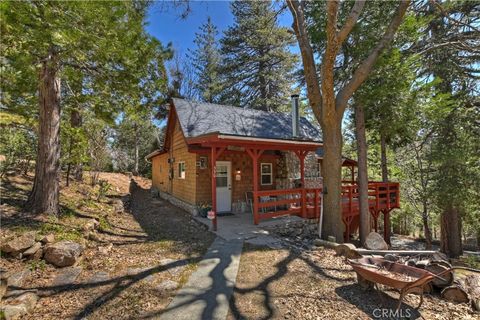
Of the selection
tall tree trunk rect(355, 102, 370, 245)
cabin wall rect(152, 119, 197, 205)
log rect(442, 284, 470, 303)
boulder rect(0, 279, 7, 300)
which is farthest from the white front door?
log rect(442, 284, 470, 303)

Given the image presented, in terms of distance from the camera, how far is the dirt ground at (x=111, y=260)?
10.7ft

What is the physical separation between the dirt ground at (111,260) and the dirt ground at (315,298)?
1.10 m

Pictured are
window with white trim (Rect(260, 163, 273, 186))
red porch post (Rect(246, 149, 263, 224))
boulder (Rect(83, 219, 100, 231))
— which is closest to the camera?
boulder (Rect(83, 219, 100, 231))

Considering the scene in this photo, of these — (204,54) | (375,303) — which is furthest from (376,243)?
(204,54)

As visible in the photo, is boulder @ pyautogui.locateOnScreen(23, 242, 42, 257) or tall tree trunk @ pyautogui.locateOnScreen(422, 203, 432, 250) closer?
boulder @ pyautogui.locateOnScreen(23, 242, 42, 257)

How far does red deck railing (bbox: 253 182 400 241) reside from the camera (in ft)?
27.2

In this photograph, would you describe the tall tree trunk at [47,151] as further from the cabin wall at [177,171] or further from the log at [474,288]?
the log at [474,288]

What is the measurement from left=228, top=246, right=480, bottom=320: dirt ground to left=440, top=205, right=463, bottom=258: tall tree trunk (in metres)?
9.50

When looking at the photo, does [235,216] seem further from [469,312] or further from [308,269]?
[469,312]

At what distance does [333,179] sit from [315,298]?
3.40 m

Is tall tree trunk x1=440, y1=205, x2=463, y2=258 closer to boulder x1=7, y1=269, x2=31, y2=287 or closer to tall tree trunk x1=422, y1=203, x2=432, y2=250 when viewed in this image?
tall tree trunk x1=422, y1=203, x2=432, y2=250

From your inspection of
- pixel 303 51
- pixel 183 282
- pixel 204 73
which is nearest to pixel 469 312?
pixel 183 282

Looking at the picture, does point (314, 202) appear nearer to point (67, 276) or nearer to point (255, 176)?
point (255, 176)

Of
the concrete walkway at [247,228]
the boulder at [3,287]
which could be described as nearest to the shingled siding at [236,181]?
the concrete walkway at [247,228]
